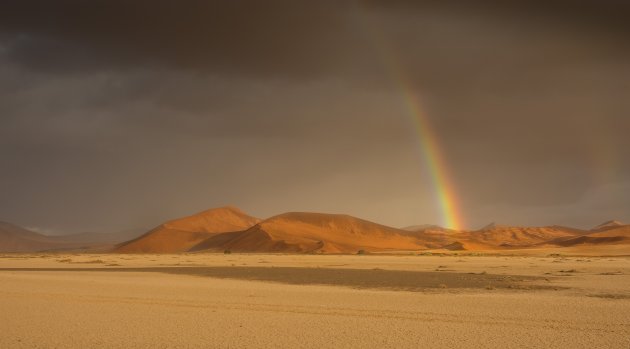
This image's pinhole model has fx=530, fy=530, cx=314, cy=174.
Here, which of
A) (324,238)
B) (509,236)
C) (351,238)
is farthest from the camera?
(509,236)

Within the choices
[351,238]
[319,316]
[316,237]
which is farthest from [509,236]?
[319,316]

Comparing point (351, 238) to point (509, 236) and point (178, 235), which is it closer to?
point (178, 235)

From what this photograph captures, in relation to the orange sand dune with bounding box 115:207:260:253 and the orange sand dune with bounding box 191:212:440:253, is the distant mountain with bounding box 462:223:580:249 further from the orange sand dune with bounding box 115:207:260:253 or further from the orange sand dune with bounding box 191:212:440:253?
the orange sand dune with bounding box 115:207:260:253

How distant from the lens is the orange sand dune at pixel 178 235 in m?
145

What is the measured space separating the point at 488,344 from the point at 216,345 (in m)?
6.41

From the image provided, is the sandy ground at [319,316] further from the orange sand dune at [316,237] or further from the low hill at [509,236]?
the low hill at [509,236]

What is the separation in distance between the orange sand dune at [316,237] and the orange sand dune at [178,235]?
36.3ft

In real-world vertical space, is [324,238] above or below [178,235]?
below

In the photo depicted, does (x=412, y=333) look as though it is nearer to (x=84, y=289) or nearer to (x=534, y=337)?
(x=534, y=337)

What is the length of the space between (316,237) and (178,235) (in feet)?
164

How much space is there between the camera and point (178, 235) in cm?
16025

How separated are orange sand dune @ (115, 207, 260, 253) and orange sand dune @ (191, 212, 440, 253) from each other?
1107cm

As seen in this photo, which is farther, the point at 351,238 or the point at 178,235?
the point at 178,235

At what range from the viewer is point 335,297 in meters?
23.1
